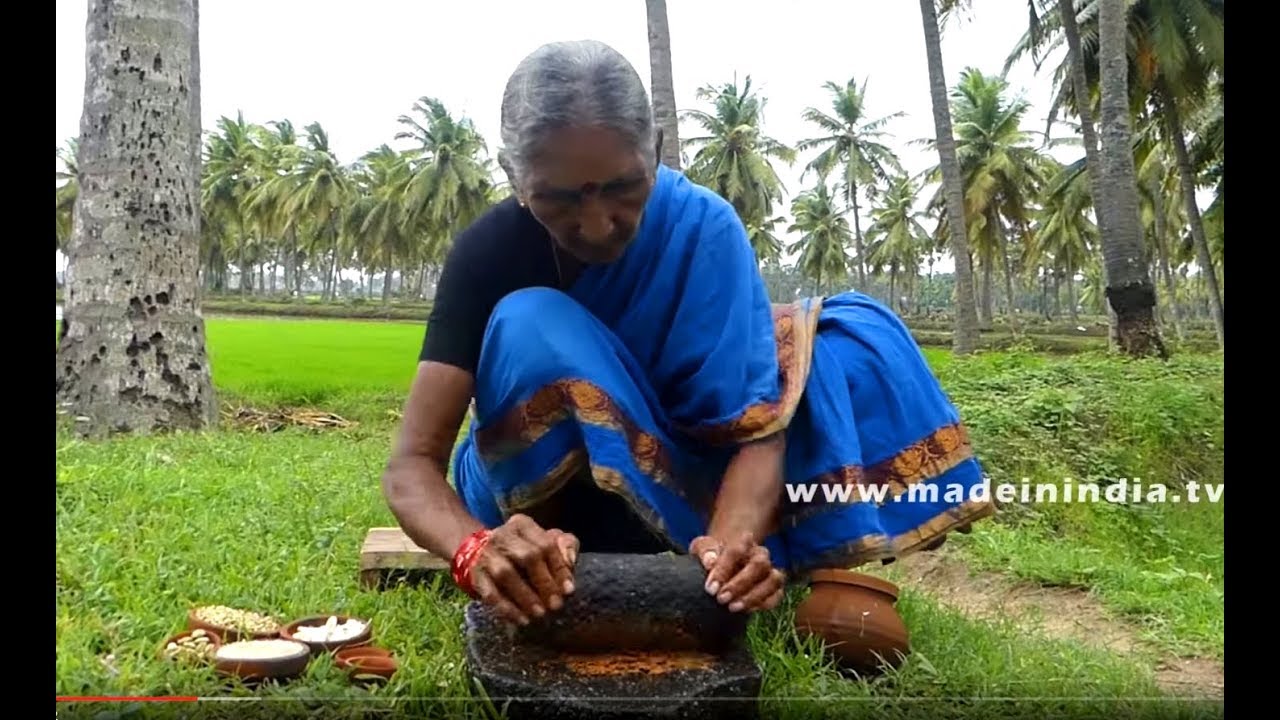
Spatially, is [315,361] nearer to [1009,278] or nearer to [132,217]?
[132,217]

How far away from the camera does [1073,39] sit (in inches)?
66.5

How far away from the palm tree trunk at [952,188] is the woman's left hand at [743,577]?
0.66 meters

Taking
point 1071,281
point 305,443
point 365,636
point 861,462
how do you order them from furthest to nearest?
point 305,443 < point 1071,281 < point 861,462 < point 365,636

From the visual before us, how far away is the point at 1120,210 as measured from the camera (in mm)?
1604

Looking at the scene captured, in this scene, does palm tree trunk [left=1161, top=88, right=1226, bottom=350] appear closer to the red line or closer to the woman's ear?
the woman's ear

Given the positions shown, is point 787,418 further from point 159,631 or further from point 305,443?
point 305,443

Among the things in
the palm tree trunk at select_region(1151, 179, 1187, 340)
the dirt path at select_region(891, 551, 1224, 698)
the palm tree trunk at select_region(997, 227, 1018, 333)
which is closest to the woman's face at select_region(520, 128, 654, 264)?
the palm tree trunk at select_region(997, 227, 1018, 333)

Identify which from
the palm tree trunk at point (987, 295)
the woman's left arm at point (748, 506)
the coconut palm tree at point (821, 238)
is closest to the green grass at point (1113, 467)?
the palm tree trunk at point (987, 295)

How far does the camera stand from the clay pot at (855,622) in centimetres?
144

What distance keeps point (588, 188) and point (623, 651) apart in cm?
54

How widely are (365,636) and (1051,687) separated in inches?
34.9

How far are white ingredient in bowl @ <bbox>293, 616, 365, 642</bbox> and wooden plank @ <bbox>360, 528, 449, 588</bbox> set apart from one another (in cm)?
27
